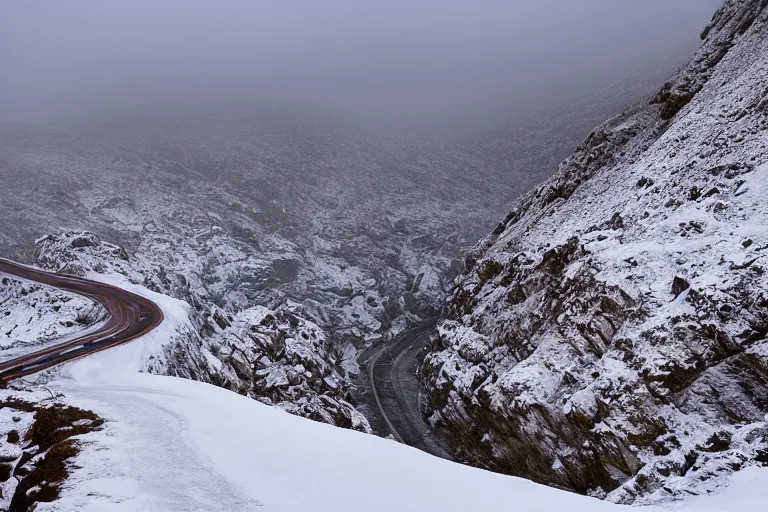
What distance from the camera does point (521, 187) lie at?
85.9 m

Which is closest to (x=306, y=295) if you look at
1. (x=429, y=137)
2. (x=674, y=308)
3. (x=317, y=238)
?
(x=317, y=238)

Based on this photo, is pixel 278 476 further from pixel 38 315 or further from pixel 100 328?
pixel 38 315

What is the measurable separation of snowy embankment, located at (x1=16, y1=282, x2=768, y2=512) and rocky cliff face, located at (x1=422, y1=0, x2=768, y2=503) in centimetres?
727

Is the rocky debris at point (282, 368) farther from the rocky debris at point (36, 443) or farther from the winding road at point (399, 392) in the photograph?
the rocky debris at point (36, 443)

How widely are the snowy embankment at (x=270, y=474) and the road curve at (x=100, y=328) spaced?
11.2 m

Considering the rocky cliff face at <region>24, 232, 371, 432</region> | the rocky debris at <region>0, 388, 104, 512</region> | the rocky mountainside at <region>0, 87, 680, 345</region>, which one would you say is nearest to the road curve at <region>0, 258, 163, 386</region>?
the rocky cliff face at <region>24, 232, 371, 432</region>

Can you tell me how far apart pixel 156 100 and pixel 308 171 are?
56656 millimetres

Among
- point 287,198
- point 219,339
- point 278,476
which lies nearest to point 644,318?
point 278,476

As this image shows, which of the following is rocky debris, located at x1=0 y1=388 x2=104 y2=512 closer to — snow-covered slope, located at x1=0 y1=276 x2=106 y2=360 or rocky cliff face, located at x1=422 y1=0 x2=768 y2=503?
rocky cliff face, located at x1=422 y1=0 x2=768 y2=503

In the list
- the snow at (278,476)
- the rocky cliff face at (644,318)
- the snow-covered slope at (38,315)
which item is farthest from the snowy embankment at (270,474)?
the snow-covered slope at (38,315)

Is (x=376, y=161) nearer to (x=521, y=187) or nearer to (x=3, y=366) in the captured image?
(x=521, y=187)

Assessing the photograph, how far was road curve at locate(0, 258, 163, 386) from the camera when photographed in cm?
2012

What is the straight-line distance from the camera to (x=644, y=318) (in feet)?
69.6

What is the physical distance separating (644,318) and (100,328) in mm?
28152
